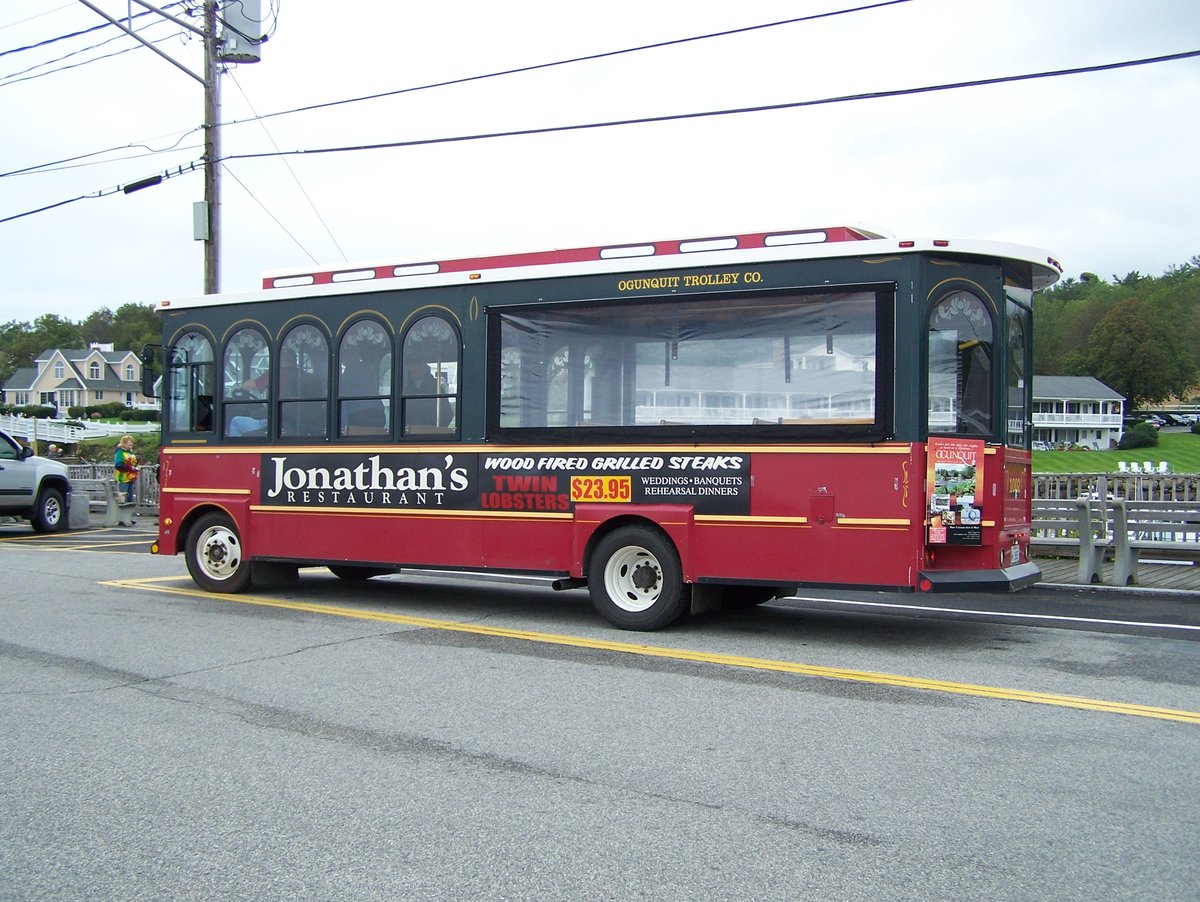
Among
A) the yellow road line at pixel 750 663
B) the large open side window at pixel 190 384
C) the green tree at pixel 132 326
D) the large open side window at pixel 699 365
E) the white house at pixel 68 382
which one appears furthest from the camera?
the green tree at pixel 132 326

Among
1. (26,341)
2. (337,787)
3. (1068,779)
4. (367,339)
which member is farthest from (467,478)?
(26,341)

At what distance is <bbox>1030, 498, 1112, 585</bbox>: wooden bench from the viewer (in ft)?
42.5

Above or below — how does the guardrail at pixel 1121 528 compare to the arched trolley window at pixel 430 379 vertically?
below

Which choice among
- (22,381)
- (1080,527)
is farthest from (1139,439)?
(22,381)

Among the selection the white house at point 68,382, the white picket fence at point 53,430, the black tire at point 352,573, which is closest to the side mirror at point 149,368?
the black tire at point 352,573

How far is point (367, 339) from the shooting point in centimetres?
1084

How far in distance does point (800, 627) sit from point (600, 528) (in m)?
1.98

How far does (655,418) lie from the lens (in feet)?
30.6

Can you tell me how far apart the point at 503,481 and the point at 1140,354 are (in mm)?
109158

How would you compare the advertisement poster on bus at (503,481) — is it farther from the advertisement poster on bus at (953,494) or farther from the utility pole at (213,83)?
the utility pole at (213,83)

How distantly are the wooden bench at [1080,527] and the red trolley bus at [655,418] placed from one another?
4.02 metres

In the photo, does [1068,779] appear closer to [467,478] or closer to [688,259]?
[688,259]

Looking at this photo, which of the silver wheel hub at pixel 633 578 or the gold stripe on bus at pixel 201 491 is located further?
the gold stripe on bus at pixel 201 491

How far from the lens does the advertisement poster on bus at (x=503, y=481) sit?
906cm
